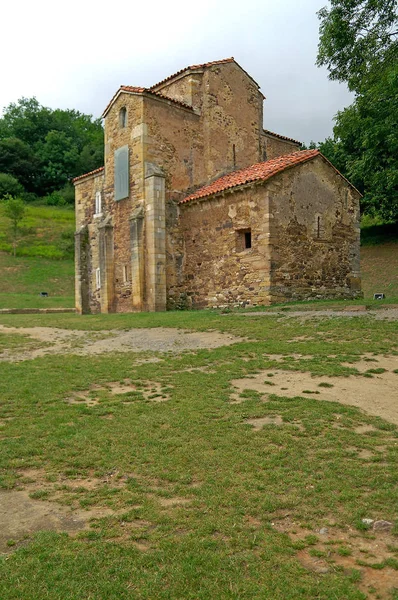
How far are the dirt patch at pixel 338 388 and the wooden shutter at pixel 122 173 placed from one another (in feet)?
49.9

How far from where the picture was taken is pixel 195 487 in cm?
421

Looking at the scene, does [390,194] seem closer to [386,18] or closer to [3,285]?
[386,18]

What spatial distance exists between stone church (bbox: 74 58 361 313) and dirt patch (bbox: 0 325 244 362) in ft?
17.0

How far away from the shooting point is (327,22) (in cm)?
1380

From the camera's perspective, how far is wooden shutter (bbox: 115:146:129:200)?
69.4ft

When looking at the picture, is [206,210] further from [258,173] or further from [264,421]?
[264,421]

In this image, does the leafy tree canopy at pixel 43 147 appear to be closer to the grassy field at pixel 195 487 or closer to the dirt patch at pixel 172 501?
the grassy field at pixel 195 487

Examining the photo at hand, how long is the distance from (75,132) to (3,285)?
50.7 metres

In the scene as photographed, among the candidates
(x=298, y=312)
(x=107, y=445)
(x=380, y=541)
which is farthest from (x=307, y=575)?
(x=298, y=312)

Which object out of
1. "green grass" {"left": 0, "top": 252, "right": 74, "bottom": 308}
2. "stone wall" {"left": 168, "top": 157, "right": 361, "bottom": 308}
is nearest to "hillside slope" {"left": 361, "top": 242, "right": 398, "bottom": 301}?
"stone wall" {"left": 168, "top": 157, "right": 361, "bottom": 308}

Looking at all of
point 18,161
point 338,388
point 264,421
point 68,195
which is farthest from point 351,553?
point 18,161

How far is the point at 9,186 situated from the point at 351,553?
65.1 m

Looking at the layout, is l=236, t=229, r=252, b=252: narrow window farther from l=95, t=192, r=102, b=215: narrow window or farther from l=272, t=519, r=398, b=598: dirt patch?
l=272, t=519, r=398, b=598: dirt patch

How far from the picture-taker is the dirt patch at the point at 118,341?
10.7 meters
